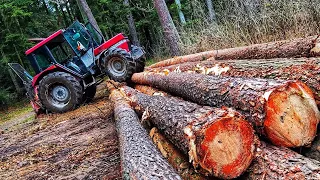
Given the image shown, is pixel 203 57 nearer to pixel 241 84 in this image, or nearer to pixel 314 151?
pixel 241 84

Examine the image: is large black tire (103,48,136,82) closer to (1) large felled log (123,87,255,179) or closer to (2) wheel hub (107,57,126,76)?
(2) wheel hub (107,57,126,76)

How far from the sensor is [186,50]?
10305 mm

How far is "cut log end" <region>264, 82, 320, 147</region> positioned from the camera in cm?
217

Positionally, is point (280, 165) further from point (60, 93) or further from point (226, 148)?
point (60, 93)

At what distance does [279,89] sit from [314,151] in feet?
1.93

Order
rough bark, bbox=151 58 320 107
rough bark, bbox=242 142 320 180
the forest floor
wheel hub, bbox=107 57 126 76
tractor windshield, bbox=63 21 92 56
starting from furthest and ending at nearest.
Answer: tractor windshield, bbox=63 21 92 56 < wheel hub, bbox=107 57 126 76 < the forest floor < rough bark, bbox=151 58 320 107 < rough bark, bbox=242 142 320 180

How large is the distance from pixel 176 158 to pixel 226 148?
2.58ft

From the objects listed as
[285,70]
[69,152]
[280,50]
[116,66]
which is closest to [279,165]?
[285,70]

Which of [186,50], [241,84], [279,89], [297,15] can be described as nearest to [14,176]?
[241,84]

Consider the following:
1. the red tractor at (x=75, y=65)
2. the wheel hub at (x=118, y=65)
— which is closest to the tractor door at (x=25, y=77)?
the red tractor at (x=75, y=65)

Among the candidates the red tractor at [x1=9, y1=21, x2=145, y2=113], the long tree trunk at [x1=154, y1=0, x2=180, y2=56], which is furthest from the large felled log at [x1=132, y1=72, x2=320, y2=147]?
the long tree trunk at [x1=154, y1=0, x2=180, y2=56]

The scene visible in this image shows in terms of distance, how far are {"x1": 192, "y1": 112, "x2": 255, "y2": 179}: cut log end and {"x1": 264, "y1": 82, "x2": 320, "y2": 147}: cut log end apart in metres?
0.25

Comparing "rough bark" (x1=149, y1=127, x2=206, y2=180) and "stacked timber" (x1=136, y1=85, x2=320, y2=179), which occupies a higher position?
"stacked timber" (x1=136, y1=85, x2=320, y2=179)

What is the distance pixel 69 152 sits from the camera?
14.8 feet
